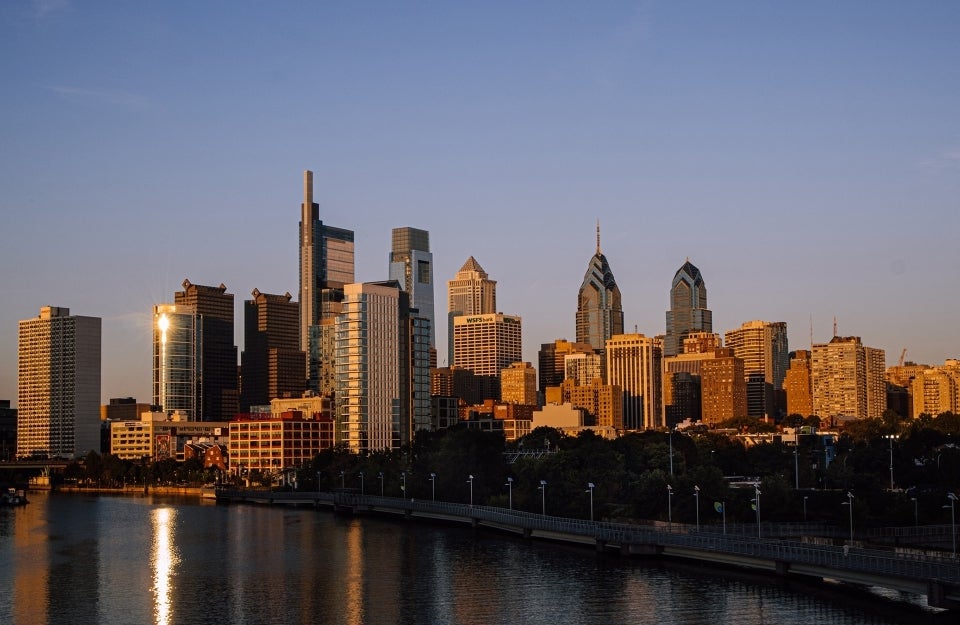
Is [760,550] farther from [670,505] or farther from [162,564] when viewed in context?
[162,564]

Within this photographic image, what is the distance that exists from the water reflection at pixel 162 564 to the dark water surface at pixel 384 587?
0.24 meters

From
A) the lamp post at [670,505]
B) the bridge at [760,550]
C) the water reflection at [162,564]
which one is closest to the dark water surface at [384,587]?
the water reflection at [162,564]

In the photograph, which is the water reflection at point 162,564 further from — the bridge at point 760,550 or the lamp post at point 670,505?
the lamp post at point 670,505

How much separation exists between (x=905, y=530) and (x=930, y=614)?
45.4 m

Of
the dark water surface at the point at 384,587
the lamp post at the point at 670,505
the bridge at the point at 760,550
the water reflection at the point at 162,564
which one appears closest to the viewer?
the bridge at the point at 760,550

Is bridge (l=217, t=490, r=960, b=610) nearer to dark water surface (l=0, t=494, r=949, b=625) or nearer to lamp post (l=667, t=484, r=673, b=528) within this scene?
lamp post (l=667, t=484, r=673, b=528)

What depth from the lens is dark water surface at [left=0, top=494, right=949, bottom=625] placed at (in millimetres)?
89688

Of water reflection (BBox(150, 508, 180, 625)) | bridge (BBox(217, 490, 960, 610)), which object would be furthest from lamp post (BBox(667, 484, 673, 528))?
water reflection (BBox(150, 508, 180, 625))

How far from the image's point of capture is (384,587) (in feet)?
344

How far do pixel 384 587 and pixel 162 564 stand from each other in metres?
30.2

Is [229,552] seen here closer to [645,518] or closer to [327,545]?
[327,545]

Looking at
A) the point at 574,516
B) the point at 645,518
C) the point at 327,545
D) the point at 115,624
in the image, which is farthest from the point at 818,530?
the point at 115,624

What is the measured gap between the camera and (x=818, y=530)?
132 m

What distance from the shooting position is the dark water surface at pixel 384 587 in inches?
3531
